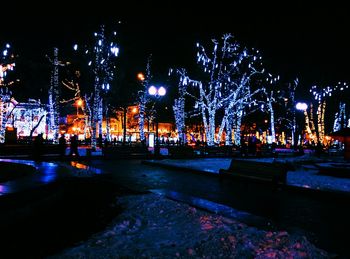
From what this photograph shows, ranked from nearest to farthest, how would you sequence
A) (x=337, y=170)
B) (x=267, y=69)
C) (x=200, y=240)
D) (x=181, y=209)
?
(x=200, y=240)
(x=181, y=209)
(x=337, y=170)
(x=267, y=69)

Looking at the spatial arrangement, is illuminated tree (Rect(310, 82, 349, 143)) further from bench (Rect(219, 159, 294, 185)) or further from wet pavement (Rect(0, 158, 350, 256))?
wet pavement (Rect(0, 158, 350, 256))

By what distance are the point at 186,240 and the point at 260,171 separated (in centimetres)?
797

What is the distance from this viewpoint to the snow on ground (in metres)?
4.96

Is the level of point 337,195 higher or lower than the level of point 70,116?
lower

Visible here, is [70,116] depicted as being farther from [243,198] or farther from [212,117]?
[243,198]

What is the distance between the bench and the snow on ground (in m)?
5.57

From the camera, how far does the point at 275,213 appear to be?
8.41m

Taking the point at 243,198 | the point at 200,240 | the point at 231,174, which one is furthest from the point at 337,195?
the point at 200,240

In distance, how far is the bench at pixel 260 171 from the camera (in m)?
12.3

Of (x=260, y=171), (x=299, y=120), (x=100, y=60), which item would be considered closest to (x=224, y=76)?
(x=100, y=60)

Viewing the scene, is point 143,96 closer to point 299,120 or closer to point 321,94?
point 321,94

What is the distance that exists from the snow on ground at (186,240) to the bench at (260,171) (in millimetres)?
5575

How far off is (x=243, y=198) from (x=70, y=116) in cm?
8305

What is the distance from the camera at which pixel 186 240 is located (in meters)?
5.64
